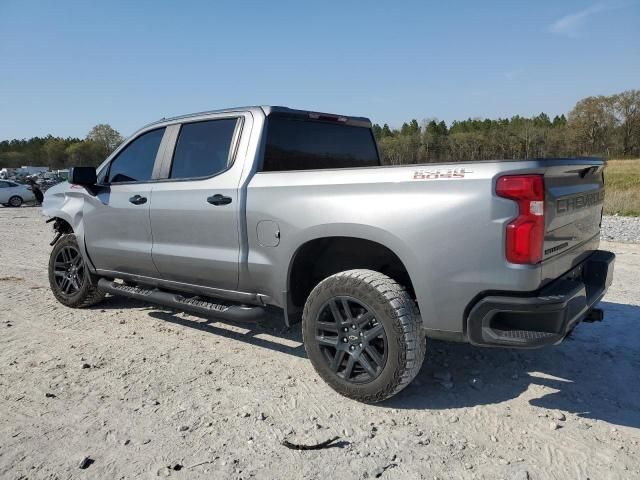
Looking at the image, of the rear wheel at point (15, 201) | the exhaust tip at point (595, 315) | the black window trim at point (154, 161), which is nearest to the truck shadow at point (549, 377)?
the exhaust tip at point (595, 315)

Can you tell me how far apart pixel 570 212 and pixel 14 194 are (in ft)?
91.0

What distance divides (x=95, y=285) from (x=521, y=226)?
441 centimetres

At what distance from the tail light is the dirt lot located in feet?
3.51

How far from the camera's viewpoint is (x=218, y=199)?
376cm

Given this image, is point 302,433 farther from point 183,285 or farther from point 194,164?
point 194,164

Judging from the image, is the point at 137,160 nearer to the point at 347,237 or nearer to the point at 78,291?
the point at 78,291

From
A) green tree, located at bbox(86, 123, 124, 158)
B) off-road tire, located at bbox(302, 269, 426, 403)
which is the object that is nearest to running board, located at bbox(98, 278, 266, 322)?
off-road tire, located at bbox(302, 269, 426, 403)

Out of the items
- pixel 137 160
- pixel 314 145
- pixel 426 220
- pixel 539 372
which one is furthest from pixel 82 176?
pixel 539 372

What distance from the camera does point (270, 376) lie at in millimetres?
3602

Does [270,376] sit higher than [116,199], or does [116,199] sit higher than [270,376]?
[116,199]

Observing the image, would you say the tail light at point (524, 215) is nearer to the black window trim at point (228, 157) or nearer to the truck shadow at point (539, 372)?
the truck shadow at point (539, 372)

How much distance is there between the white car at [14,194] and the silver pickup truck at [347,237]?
23.8m

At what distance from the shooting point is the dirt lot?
8.28 feet

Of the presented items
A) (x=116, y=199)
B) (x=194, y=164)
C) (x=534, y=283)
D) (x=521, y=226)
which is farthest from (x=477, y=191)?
(x=116, y=199)
